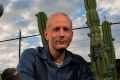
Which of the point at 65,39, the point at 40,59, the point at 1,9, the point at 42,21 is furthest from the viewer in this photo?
the point at 42,21

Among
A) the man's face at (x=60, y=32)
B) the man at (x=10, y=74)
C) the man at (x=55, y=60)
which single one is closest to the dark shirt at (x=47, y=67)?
the man at (x=55, y=60)

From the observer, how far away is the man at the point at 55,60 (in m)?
2.64

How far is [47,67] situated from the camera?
275 cm

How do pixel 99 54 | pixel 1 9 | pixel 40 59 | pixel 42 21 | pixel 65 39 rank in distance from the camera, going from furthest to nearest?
pixel 42 21
pixel 99 54
pixel 40 59
pixel 65 39
pixel 1 9

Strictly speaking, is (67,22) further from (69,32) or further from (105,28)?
(105,28)

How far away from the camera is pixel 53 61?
275 cm

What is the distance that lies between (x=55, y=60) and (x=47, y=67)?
0.30 feet

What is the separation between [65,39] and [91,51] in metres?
6.91

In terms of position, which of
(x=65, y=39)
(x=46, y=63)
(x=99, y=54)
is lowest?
(x=99, y=54)

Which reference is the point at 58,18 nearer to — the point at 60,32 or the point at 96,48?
the point at 60,32

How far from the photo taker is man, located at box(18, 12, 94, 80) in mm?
2645

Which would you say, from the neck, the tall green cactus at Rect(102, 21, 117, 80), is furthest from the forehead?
the tall green cactus at Rect(102, 21, 117, 80)

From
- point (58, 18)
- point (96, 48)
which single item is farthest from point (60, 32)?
point (96, 48)

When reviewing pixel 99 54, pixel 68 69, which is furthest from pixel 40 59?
pixel 99 54
